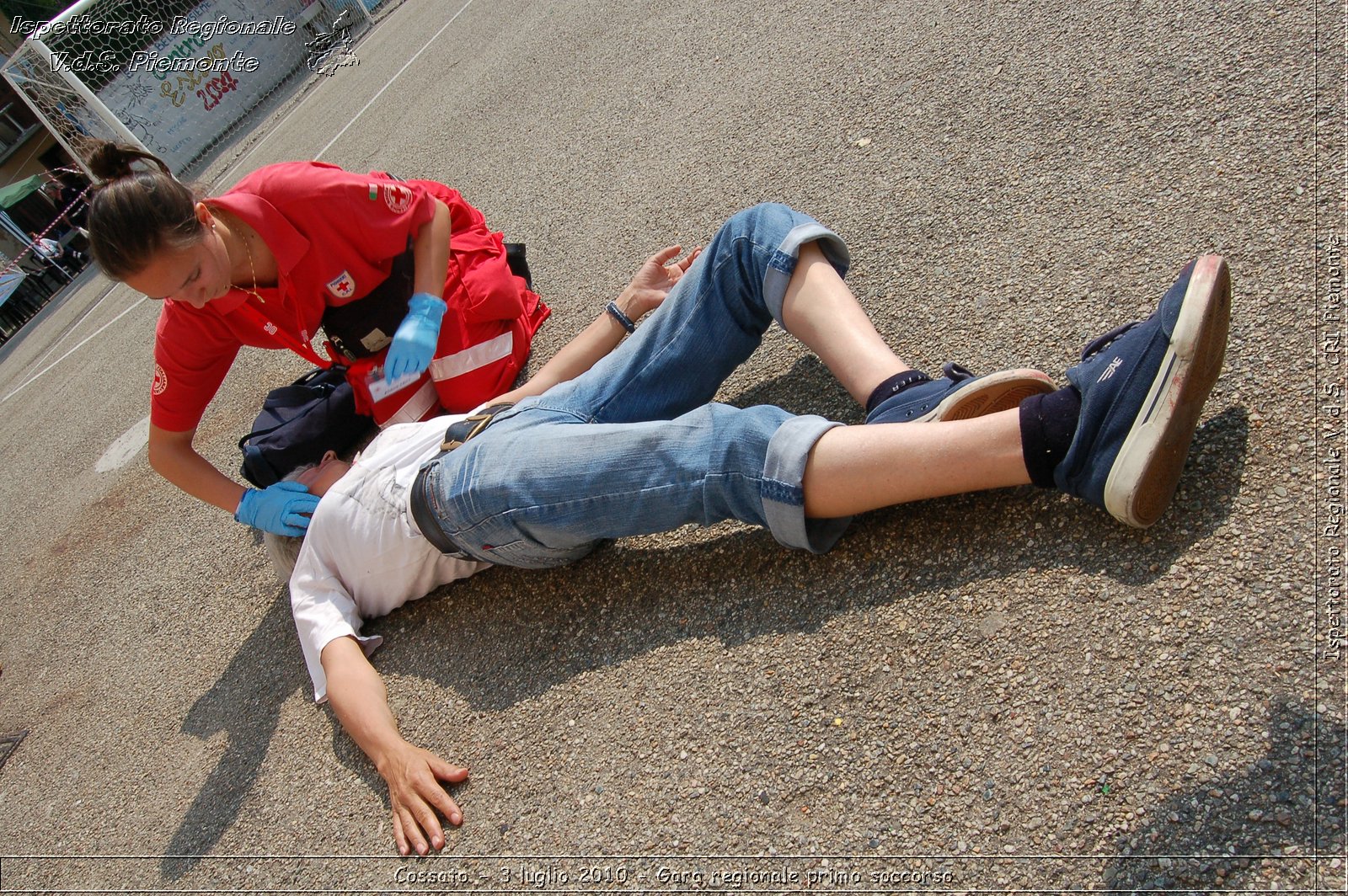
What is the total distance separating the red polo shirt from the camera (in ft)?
7.55

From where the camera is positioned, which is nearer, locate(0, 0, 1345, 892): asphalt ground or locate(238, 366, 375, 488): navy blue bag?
locate(0, 0, 1345, 892): asphalt ground

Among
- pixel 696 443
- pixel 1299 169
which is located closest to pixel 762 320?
pixel 696 443

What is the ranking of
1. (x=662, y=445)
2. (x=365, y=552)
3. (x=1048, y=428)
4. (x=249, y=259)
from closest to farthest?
(x=1048, y=428) → (x=662, y=445) → (x=365, y=552) → (x=249, y=259)

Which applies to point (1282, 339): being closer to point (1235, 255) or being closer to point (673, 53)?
point (1235, 255)

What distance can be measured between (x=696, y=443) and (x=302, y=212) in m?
1.45

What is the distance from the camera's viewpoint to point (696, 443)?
1633mm

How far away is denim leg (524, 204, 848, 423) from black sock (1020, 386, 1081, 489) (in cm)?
67

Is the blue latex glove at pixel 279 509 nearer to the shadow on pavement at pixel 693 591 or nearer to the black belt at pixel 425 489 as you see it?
the shadow on pavement at pixel 693 591

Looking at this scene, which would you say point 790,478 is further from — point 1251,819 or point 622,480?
→ point 1251,819

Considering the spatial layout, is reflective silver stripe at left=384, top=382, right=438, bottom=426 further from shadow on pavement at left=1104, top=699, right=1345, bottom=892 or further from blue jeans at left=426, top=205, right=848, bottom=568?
shadow on pavement at left=1104, top=699, right=1345, bottom=892

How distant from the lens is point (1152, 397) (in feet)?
4.31

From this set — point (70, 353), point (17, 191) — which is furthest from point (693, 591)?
point (17, 191)

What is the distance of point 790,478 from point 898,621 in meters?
0.35

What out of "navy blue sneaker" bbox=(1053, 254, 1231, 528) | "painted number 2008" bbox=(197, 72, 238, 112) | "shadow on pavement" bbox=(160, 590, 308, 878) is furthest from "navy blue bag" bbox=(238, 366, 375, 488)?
"painted number 2008" bbox=(197, 72, 238, 112)
